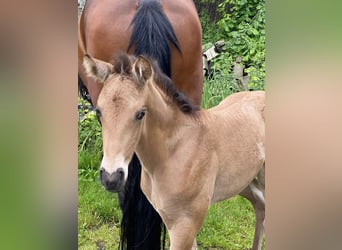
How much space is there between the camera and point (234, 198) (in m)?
1.32

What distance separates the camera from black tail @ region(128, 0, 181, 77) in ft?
3.78

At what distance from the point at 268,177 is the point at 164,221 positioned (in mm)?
463

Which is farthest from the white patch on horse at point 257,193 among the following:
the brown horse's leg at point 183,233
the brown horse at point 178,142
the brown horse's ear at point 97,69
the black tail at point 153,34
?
the brown horse's ear at point 97,69

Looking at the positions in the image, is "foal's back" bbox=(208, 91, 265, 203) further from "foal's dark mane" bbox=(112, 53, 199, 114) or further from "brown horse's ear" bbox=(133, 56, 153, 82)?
"brown horse's ear" bbox=(133, 56, 153, 82)

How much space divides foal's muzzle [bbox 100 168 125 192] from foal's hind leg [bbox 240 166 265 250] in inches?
16.3

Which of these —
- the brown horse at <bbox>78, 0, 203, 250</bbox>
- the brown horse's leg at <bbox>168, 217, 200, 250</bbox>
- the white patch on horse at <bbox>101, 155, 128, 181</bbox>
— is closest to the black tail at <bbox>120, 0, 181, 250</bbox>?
the brown horse at <bbox>78, 0, 203, 250</bbox>

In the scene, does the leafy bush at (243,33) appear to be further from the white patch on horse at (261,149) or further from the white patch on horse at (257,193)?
the white patch on horse at (257,193)

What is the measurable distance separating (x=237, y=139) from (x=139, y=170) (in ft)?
0.89

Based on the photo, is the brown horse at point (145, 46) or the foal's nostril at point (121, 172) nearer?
the foal's nostril at point (121, 172)

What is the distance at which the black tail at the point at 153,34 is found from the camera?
3.78 ft

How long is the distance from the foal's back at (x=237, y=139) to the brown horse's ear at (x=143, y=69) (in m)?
0.27
